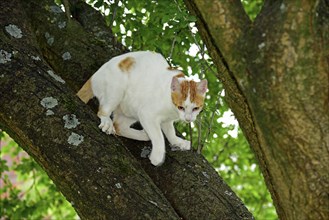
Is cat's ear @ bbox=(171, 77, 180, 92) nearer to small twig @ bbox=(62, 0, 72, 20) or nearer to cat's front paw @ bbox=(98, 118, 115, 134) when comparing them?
cat's front paw @ bbox=(98, 118, 115, 134)

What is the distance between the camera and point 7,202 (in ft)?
19.6

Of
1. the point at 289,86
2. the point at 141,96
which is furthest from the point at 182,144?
the point at 289,86

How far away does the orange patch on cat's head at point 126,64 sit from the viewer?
3779 millimetres

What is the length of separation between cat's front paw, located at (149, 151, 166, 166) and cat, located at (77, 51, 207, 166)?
220 millimetres

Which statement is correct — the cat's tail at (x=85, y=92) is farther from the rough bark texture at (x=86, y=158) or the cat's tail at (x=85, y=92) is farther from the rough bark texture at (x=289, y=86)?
the rough bark texture at (x=289, y=86)

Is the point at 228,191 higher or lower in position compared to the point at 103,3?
lower

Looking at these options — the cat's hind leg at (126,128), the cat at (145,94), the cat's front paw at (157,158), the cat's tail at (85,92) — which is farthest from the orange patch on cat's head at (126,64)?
the cat's front paw at (157,158)

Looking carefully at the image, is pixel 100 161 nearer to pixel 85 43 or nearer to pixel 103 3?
pixel 85 43

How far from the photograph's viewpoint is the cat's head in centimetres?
389

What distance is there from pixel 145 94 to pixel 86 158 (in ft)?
3.72

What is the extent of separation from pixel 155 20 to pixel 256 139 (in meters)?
2.34

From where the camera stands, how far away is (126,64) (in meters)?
3.82

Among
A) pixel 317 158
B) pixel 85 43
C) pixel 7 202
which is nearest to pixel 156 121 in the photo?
pixel 85 43

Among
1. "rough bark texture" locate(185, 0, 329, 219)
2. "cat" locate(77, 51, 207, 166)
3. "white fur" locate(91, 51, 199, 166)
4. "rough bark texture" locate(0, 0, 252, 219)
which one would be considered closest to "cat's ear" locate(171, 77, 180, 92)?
"cat" locate(77, 51, 207, 166)
